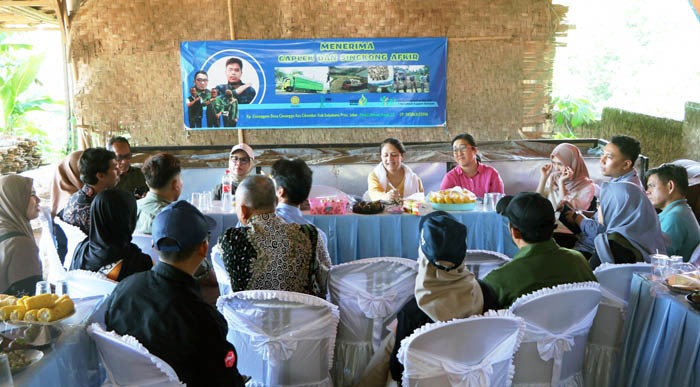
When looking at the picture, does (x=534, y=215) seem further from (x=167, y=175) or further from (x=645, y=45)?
(x=645, y=45)

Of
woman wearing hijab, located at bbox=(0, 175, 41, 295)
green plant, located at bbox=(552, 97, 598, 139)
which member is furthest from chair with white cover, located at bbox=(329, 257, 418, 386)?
green plant, located at bbox=(552, 97, 598, 139)

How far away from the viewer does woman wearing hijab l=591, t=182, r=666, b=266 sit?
11.9 ft

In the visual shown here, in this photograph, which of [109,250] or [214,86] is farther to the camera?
[214,86]

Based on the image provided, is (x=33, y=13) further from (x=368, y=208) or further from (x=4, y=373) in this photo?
(x=4, y=373)

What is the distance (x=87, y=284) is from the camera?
2.83 m

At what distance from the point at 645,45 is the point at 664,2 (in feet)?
6.45

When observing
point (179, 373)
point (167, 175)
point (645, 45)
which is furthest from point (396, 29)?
point (645, 45)

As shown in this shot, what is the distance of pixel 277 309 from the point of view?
8.72 ft

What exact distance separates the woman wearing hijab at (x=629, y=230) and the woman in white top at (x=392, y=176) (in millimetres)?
2203

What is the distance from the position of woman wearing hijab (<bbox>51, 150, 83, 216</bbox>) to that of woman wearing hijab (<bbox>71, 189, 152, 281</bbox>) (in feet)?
6.71

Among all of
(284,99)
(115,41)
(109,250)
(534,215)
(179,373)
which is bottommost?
(179,373)

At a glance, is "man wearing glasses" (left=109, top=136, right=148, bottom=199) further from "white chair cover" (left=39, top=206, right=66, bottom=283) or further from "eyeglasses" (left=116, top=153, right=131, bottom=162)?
"white chair cover" (left=39, top=206, right=66, bottom=283)

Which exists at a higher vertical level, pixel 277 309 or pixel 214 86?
pixel 214 86

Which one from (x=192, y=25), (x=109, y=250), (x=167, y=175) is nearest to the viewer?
(x=109, y=250)
